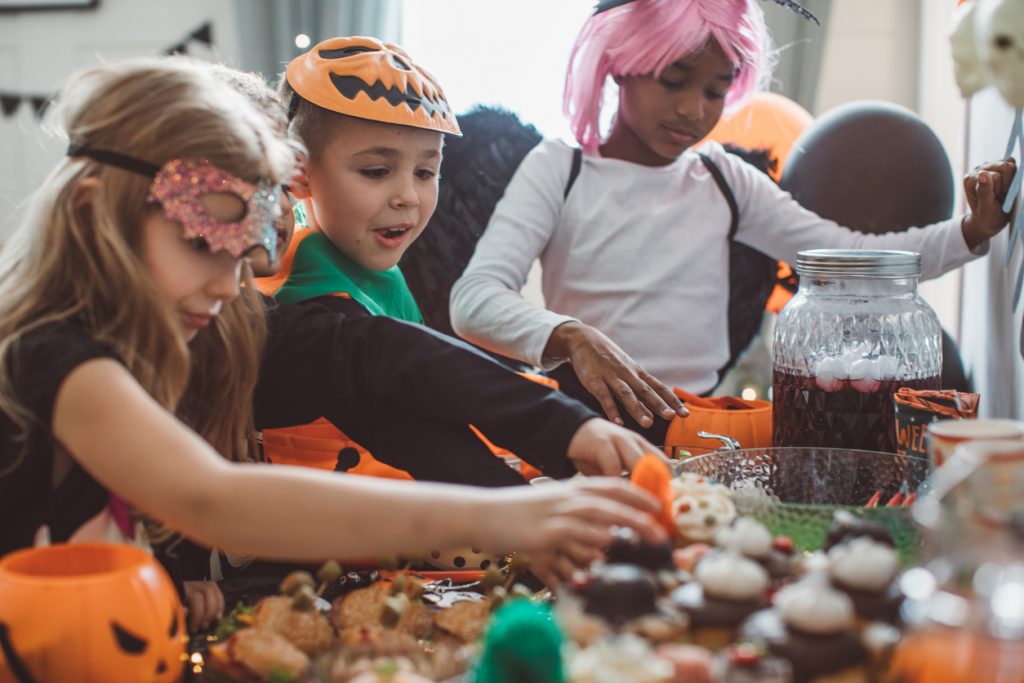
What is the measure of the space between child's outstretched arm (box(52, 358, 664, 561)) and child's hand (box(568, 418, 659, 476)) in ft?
0.70

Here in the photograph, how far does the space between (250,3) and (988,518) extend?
107 inches

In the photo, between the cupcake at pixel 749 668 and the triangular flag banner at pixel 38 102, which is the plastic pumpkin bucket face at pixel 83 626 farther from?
the triangular flag banner at pixel 38 102

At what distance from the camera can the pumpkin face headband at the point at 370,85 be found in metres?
1.31

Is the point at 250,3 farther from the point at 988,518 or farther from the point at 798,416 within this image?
the point at 988,518

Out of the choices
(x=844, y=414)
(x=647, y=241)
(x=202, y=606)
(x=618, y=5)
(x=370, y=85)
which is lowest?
(x=202, y=606)

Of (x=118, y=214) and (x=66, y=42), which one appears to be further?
(x=66, y=42)

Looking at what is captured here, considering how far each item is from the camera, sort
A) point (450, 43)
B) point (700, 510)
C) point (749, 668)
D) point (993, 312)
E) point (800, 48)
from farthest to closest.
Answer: point (450, 43) < point (800, 48) < point (993, 312) < point (700, 510) < point (749, 668)

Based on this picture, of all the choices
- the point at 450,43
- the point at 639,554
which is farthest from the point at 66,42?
the point at 639,554

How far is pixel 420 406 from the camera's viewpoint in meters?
1.15

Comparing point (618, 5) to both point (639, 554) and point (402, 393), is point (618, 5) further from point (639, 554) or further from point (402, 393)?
point (639, 554)

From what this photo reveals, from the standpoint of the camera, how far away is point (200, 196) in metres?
0.89

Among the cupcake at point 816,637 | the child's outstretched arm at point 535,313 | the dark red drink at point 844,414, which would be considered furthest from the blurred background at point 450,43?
the cupcake at point 816,637

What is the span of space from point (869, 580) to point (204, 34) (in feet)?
9.25

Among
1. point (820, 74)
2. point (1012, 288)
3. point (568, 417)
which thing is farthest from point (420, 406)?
point (820, 74)
